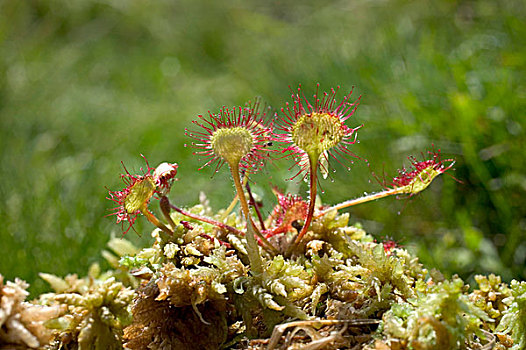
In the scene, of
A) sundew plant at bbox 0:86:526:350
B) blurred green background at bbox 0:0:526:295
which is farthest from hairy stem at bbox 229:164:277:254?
blurred green background at bbox 0:0:526:295

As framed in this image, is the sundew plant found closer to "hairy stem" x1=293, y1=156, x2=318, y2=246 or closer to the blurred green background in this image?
"hairy stem" x1=293, y1=156, x2=318, y2=246

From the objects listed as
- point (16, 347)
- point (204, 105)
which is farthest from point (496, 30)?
point (16, 347)

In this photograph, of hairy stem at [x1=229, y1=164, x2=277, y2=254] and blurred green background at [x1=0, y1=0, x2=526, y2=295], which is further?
blurred green background at [x1=0, y1=0, x2=526, y2=295]

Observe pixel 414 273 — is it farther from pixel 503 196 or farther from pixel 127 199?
pixel 503 196

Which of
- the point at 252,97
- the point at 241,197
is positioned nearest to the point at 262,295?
the point at 241,197

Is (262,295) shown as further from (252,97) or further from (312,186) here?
(252,97)
